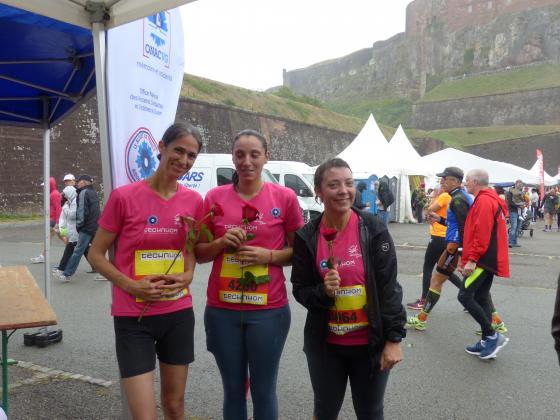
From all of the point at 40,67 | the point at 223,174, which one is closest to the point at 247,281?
the point at 40,67

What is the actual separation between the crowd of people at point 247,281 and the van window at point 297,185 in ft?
42.8

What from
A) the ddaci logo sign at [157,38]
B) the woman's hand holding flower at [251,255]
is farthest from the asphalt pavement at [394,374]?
the ddaci logo sign at [157,38]

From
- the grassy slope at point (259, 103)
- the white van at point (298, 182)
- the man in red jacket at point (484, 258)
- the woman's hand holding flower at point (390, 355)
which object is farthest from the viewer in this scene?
the grassy slope at point (259, 103)

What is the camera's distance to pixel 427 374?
443 centimetres

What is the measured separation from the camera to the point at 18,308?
9.77 ft

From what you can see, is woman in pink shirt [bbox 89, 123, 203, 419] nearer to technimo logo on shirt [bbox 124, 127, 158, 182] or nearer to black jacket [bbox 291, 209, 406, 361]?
technimo logo on shirt [bbox 124, 127, 158, 182]

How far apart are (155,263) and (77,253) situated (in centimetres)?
670

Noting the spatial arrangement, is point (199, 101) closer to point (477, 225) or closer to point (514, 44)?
point (477, 225)

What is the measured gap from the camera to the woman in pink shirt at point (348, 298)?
2.36 metres

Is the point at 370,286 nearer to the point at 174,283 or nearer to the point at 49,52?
the point at 174,283

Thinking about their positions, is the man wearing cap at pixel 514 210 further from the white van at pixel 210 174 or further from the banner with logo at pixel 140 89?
the banner with logo at pixel 140 89

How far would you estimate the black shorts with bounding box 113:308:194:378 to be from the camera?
2.39 metres

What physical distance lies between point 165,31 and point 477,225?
10.5 ft

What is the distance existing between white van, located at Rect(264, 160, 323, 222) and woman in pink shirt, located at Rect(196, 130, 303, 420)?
1291cm
